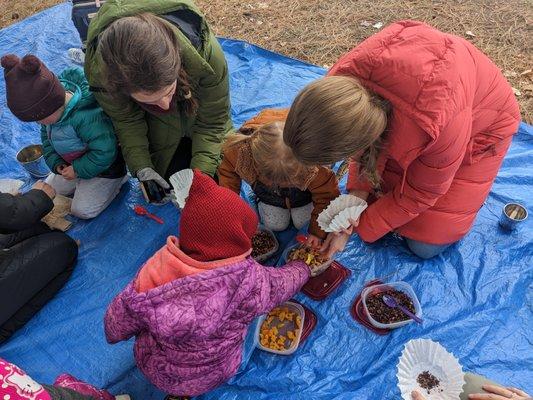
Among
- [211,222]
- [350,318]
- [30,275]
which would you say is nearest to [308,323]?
[350,318]

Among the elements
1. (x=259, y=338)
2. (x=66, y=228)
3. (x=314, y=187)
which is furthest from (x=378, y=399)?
(x=66, y=228)

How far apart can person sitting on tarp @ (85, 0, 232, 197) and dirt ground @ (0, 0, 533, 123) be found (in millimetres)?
1748

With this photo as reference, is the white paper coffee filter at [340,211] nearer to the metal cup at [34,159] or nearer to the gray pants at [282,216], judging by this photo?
the gray pants at [282,216]

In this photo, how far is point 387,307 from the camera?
2076 millimetres

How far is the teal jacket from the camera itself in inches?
90.5

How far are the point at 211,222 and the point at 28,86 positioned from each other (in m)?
1.30

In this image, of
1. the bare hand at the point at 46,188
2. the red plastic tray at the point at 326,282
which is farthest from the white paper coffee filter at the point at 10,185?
the red plastic tray at the point at 326,282

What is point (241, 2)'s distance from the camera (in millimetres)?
4652

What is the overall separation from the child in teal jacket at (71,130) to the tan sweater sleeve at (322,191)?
1.23 metres

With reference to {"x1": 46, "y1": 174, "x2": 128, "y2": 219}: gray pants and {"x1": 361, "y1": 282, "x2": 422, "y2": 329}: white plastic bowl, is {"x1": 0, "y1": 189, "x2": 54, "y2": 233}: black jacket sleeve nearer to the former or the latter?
{"x1": 46, "y1": 174, "x2": 128, "y2": 219}: gray pants

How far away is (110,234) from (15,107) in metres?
0.88

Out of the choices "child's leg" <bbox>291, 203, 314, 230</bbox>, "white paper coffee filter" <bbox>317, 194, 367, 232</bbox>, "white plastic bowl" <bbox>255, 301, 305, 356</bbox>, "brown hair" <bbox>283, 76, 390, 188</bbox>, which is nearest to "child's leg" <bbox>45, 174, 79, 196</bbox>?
"child's leg" <bbox>291, 203, 314, 230</bbox>

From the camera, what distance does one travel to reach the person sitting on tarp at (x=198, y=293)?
56.2 inches

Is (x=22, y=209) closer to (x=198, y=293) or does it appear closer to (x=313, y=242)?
(x=198, y=293)
